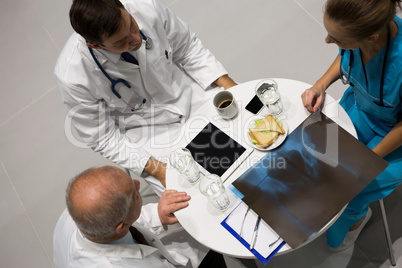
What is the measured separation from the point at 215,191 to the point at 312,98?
52cm

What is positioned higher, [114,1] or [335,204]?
[114,1]

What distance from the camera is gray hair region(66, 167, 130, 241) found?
1.31 m

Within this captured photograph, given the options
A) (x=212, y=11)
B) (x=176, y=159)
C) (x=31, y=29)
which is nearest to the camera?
(x=176, y=159)

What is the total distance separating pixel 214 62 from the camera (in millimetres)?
1969

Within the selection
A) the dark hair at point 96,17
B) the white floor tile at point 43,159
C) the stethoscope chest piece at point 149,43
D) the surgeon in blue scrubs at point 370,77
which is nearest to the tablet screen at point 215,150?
the surgeon in blue scrubs at point 370,77

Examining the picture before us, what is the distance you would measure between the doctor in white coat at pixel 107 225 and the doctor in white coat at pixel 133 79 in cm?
35

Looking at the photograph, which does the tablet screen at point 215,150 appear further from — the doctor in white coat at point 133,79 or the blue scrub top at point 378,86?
the blue scrub top at point 378,86

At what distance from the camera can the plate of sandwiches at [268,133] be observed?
1497 mm

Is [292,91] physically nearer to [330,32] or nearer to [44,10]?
[330,32]

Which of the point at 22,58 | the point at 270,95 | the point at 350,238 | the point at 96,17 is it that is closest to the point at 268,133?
the point at 270,95

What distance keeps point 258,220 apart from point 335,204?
273 millimetres

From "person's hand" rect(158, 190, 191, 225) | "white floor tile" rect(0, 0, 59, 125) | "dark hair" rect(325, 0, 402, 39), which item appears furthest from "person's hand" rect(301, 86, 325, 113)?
"white floor tile" rect(0, 0, 59, 125)

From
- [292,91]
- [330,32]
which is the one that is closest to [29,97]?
[292,91]

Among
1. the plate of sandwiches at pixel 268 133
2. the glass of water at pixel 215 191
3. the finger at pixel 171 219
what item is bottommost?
the finger at pixel 171 219
